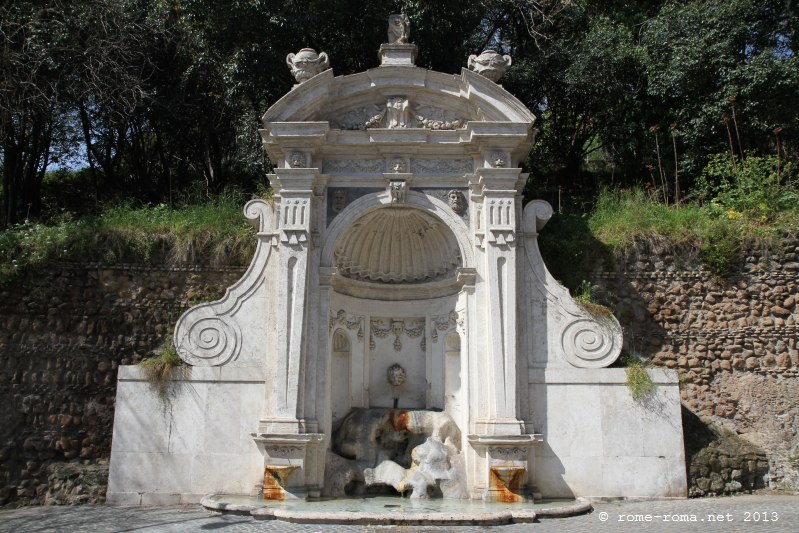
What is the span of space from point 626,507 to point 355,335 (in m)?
4.81

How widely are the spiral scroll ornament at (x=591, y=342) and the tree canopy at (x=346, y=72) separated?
484cm

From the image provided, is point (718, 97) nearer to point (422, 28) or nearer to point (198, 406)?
point (422, 28)

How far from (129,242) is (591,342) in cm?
772

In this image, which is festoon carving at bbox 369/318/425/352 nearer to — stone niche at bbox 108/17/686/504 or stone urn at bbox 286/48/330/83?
stone niche at bbox 108/17/686/504

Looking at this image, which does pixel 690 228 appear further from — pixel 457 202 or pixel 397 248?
pixel 397 248

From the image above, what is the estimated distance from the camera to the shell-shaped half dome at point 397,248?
1078 cm

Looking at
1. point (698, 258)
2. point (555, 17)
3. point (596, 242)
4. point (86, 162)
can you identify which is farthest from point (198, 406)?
point (555, 17)

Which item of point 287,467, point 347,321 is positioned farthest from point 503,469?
point 347,321

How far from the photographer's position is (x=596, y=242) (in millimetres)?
11977

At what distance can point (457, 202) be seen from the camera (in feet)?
34.5

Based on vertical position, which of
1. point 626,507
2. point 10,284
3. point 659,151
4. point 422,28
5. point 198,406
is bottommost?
point 626,507

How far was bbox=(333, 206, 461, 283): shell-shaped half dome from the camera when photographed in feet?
35.4

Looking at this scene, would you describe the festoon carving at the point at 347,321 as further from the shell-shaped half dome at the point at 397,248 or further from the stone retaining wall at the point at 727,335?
the stone retaining wall at the point at 727,335

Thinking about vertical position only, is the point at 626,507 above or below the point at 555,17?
below
